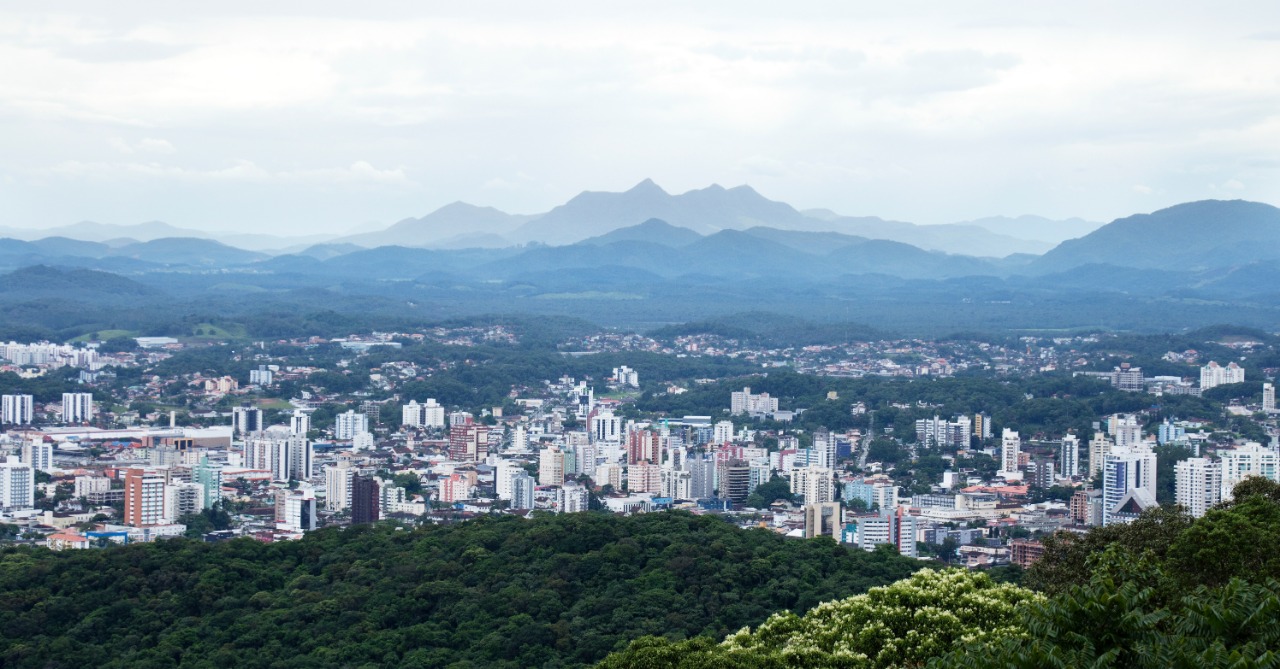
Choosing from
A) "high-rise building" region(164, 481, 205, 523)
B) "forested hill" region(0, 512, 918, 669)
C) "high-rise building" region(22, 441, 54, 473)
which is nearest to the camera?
"forested hill" region(0, 512, 918, 669)

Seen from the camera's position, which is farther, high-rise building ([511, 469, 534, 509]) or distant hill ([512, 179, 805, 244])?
distant hill ([512, 179, 805, 244])

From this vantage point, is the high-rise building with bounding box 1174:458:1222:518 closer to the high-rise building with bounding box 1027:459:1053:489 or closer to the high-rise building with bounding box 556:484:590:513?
the high-rise building with bounding box 1027:459:1053:489

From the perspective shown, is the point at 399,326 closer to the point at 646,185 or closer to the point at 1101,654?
the point at 1101,654

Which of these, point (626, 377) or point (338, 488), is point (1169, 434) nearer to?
point (338, 488)

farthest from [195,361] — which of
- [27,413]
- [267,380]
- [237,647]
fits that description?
[237,647]

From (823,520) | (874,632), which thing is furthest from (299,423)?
(874,632)

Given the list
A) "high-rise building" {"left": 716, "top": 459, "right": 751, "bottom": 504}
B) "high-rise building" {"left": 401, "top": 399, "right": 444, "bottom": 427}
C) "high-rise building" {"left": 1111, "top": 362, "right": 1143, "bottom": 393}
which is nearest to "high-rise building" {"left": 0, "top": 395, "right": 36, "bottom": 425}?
"high-rise building" {"left": 401, "top": 399, "right": 444, "bottom": 427}

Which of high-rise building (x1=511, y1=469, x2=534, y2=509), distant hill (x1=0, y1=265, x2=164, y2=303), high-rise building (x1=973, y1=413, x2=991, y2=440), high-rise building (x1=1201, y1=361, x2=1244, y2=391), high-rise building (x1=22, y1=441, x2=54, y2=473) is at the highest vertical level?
distant hill (x1=0, y1=265, x2=164, y2=303)
